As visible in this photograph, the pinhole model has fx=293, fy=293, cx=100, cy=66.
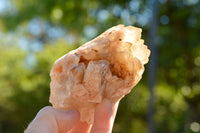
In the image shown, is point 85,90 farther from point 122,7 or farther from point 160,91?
point 160,91

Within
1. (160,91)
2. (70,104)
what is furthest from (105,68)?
(160,91)

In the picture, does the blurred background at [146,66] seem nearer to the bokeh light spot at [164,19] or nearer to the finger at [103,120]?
the bokeh light spot at [164,19]

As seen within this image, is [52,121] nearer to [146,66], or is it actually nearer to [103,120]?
[103,120]

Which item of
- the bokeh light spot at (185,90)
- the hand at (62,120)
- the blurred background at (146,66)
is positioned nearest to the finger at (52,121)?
the hand at (62,120)

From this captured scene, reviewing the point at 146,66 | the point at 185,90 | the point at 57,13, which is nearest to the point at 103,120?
the point at 57,13

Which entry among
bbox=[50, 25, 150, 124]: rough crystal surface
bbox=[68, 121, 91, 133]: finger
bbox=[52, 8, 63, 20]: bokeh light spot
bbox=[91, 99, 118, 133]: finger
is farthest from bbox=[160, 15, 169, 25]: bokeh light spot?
bbox=[91, 99, 118, 133]: finger

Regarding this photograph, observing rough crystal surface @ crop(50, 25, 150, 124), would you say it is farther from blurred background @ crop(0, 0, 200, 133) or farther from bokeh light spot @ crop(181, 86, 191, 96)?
bokeh light spot @ crop(181, 86, 191, 96)
